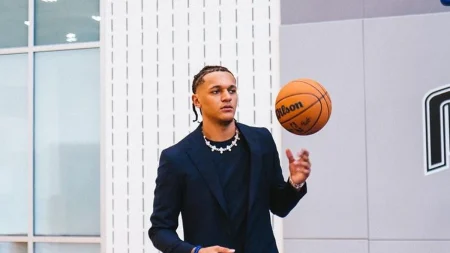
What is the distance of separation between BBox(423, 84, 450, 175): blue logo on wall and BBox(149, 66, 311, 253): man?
1956 mm

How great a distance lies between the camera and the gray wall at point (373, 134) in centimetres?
476

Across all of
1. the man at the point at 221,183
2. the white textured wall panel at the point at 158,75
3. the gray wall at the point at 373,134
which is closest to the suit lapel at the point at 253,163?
the man at the point at 221,183

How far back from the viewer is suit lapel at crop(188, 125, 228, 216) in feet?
9.90

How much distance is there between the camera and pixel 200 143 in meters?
3.14

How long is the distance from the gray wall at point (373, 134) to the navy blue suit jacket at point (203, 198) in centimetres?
181

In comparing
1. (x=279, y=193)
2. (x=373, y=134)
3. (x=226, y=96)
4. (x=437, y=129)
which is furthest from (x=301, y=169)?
(x=437, y=129)

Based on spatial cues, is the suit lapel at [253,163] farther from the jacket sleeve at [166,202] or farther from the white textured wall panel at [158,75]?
the white textured wall panel at [158,75]

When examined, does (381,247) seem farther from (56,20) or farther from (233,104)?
(56,20)

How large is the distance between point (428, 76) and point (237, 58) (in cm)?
147

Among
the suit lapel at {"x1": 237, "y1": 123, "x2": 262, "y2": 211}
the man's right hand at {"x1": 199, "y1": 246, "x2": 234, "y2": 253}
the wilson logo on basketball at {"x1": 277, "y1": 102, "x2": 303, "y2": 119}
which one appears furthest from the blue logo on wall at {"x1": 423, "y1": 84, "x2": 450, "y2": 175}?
the man's right hand at {"x1": 199, "y1": 246, "x2": 234, "y2": 253}

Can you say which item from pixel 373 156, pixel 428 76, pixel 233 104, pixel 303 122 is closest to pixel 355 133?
pixel 373 156

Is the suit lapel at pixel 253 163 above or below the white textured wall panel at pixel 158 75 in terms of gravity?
below

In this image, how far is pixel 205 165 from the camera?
3.06 m

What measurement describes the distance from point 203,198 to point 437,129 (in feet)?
7.71
